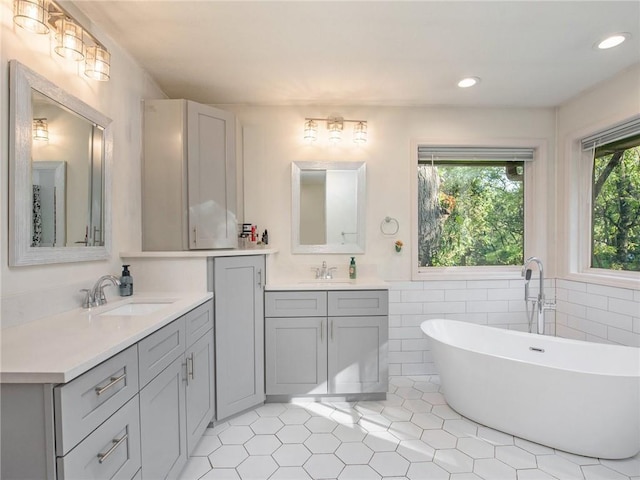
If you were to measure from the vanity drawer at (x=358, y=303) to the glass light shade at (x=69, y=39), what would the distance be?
2.04m

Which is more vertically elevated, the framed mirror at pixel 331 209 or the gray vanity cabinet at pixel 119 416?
the framed mirror at pixel 331 209

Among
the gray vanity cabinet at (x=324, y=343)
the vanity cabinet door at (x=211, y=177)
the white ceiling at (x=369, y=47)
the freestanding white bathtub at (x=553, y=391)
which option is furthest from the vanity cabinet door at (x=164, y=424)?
the white ceiling at (x=369, y=47)

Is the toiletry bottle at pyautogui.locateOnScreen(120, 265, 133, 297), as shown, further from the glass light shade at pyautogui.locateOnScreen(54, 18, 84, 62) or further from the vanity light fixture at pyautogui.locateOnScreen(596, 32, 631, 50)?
the vanity light fixture at pyautogui.locateOnScreen(596, 32, 631, 50)

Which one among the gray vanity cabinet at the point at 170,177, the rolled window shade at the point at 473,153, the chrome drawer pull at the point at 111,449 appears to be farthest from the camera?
the rolled window shade at the point at 473,153

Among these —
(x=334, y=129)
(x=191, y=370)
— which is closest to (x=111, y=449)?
(x=191, y=370)

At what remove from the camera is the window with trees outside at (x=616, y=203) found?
7.97ft

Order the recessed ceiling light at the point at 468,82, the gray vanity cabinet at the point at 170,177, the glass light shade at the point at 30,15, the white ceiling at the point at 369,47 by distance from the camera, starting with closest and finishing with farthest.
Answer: the glass light shade at the point at 30,15 < the white ceiling at the point at 369,47 < the gray vanity cabinet at the point at 170,177 < the recessed ceiling light at the point at 468,82

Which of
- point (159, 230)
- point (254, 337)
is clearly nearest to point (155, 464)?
point (254, 337)

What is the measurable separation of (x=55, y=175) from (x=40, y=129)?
20 cm

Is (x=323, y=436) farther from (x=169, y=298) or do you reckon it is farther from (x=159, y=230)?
(x=159, y=230)

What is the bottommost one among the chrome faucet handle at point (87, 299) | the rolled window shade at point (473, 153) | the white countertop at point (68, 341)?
the white countertop at point (68, 341)

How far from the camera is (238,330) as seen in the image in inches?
88.3

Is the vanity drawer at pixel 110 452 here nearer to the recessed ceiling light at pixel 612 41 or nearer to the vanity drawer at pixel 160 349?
the vanity drawer at pixel 160 349

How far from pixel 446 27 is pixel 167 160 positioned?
1995mm
